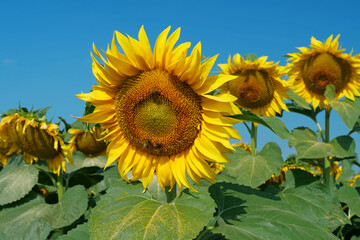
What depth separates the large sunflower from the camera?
209cm

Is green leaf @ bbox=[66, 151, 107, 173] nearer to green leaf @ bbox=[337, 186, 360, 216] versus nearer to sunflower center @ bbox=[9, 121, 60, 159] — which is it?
sunflower center @ bbox=[9, 121, 60, 159]

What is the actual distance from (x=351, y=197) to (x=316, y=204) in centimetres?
92

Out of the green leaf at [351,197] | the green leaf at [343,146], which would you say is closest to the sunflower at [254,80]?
the green leaf at [343,146]

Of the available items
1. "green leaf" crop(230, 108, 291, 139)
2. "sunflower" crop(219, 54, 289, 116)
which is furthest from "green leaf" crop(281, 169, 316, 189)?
"green leaf" crop(230, 108, 291, 139)

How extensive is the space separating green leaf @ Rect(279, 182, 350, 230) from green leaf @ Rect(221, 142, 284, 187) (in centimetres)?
30

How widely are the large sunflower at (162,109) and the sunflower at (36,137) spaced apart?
1878 mm

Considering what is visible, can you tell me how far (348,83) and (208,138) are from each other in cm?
307


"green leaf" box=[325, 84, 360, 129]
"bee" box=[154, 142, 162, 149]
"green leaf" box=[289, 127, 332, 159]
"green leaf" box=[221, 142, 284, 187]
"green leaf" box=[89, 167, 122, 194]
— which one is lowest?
"green leaf" box=[89, 167, 122, 194]

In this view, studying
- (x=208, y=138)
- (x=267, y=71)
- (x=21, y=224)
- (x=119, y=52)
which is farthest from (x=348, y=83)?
(x=21, y=224)

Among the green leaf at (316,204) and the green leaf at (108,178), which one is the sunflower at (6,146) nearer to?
the green leaf at (108,178)

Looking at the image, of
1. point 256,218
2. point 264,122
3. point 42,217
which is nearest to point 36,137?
point 42,217

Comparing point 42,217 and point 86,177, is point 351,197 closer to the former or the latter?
point 86,177

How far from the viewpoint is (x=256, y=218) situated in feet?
7.48

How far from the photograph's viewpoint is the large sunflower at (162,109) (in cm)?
209
